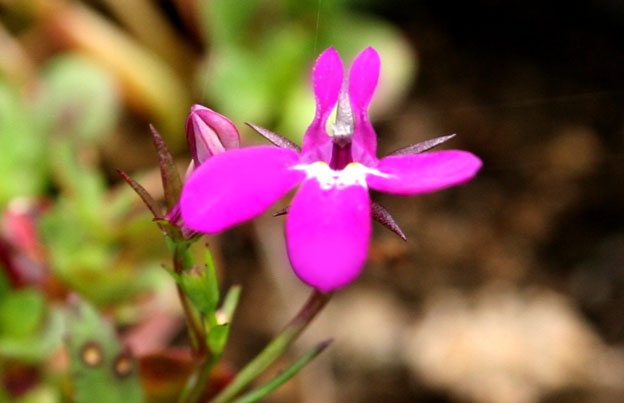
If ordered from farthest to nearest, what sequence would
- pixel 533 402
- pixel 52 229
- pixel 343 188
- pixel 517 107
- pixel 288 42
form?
pixel 517 107 < pixel 288 42 < pixel 533 402 < pixel 52 229 < pixel 343 188

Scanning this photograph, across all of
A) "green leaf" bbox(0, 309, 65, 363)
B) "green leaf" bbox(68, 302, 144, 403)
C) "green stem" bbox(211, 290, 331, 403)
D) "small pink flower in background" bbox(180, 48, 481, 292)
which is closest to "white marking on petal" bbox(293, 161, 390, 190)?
"small pink flower in background" bbox(180, 48, 481, 292)

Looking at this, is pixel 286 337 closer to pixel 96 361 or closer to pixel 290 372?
pixel 290 372

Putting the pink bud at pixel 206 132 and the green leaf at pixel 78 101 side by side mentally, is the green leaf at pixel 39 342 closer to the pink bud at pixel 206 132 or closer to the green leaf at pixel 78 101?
the green leaf at pixel 78 101

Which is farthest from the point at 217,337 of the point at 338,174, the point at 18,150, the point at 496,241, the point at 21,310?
the point at 496,241

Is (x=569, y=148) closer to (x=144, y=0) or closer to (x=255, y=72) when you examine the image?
(x=255, y=72)

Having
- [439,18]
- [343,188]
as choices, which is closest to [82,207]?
[343,188]
